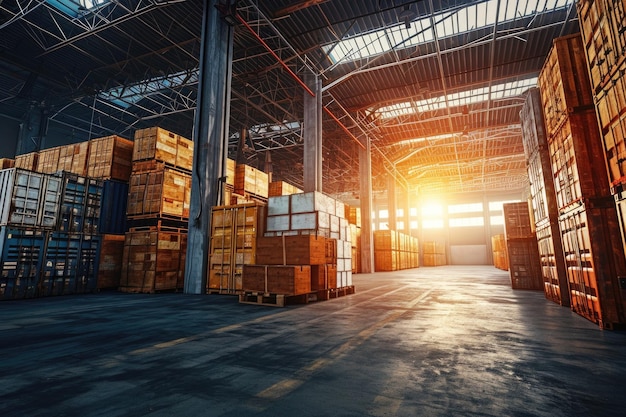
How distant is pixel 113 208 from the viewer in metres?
11.2

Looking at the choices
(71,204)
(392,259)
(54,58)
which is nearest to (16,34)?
(54,58)

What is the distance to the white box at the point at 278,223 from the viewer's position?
415 inches

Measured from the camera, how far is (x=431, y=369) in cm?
298

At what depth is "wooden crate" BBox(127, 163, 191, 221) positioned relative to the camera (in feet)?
35.3

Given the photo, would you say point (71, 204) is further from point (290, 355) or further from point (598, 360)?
point (598, 360)

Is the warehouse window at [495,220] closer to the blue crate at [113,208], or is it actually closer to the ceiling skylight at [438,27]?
the ceiling skylight at [438,27]

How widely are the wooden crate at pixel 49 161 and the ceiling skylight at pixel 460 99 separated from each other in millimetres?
18102

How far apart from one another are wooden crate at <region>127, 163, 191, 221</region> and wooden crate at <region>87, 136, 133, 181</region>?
2.25ft

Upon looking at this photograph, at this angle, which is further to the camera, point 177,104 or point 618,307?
point 177,104

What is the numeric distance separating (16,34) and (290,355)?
67.0 feet

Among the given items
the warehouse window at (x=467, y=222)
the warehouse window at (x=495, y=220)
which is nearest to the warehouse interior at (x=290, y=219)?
the warehouse window at (x=495, y=220)

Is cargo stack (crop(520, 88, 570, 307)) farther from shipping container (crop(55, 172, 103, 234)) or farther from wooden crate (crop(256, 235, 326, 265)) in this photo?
shipping container (crop(55, 172, 103, 234))

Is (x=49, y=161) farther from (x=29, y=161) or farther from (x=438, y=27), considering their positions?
(x=438, y=27)

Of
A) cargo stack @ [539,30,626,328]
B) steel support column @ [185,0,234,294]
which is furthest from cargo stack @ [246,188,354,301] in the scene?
cargo stack @ [539,30,626,328]
